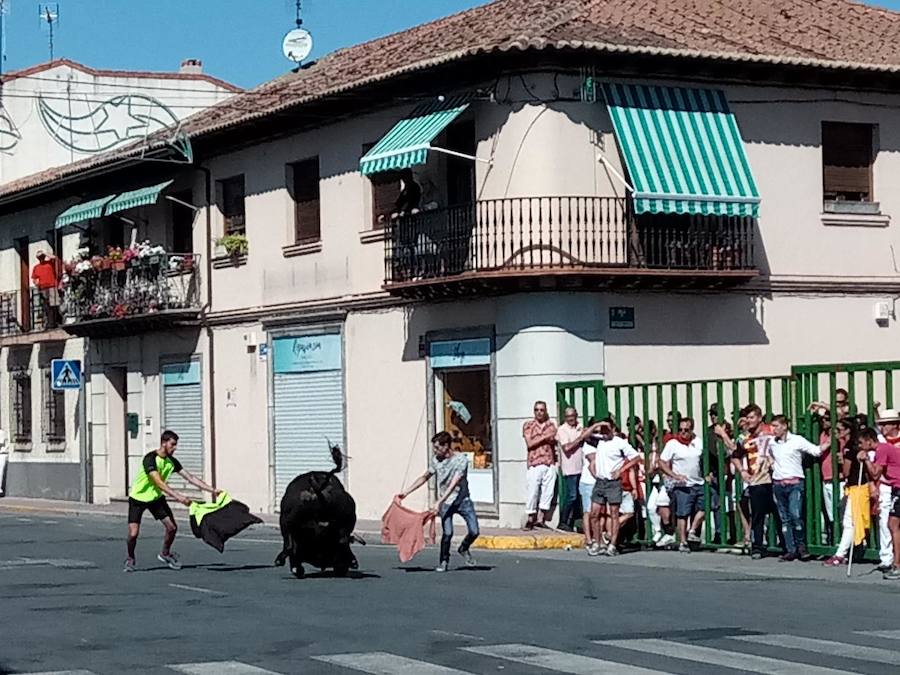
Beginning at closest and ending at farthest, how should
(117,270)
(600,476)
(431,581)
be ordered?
(431,581)
(600,476)
(117,270)

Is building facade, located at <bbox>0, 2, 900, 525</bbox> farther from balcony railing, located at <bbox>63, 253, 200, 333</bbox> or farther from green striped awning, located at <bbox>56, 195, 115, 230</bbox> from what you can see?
green striped awning, located at <bbox>56, 195, 115, 230</bbox>

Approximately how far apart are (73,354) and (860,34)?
19866mm

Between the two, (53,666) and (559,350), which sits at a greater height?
(559,350)

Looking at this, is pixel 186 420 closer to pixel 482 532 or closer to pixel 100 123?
pixel 482 532

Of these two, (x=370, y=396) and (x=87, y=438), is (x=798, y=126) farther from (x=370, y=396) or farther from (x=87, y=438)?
(x=87, y=438)

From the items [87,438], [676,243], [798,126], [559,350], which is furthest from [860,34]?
[87,438]

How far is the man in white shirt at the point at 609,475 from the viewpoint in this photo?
22.0 m

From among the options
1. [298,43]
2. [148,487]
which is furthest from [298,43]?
[148,487]

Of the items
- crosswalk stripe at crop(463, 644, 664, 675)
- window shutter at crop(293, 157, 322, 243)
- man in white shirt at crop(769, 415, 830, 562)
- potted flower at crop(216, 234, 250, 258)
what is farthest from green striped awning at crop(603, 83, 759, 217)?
crosswalk stripe at crop(463, 644, 664, 675)

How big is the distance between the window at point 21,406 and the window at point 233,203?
11776 millimetres

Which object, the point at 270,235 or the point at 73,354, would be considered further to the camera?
the point at 73,354

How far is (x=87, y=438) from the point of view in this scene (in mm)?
40969

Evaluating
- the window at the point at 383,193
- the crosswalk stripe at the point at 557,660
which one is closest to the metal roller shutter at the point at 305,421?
the window at the point at 383,193

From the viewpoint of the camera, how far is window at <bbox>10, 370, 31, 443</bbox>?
146ft
